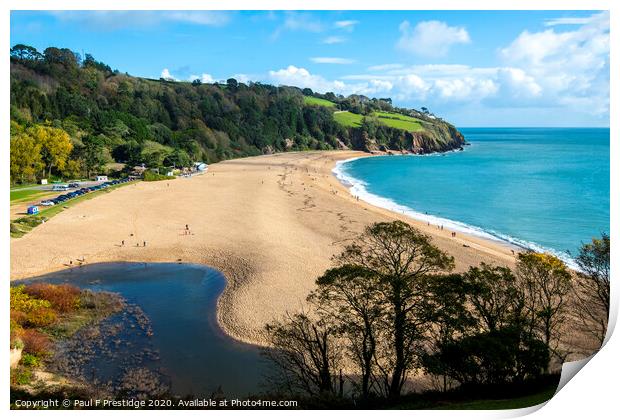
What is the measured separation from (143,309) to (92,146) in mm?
33517

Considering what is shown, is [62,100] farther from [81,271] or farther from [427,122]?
[427,122]

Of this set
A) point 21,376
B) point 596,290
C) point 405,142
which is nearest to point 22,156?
point 21,376

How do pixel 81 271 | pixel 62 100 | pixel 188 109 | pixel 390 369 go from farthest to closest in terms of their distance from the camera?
pixel 188 109 < pixel 62 100 < pixel 81 271 < pixel 390 369

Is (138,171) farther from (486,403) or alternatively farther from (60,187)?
(486,403)

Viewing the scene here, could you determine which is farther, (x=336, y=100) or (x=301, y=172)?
(x=336, y=100)

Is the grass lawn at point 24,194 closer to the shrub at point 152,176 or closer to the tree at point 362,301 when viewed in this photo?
the shrub at point 152,176

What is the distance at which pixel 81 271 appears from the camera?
75.4ft

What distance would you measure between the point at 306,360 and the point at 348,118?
10277 centimetres

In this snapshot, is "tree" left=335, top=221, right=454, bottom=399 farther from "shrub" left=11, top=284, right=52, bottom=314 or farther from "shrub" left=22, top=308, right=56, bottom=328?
"shrub" left=11, top=284, right=52, bottom=314

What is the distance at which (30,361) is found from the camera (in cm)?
1343

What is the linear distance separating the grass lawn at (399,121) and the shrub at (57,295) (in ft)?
314

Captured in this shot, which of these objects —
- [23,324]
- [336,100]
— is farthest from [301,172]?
[336,100]

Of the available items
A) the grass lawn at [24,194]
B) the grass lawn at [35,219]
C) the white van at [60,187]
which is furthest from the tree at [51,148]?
the grass lawn at [35,219]

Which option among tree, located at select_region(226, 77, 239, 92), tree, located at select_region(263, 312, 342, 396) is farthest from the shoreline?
tree, located at select_region(226, 77, 239, 92)
